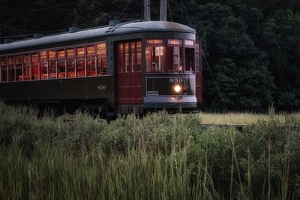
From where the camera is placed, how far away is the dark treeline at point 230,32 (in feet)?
107

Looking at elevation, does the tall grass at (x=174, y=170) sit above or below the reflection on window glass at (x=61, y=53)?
below

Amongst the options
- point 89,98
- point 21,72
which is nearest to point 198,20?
point 21,72

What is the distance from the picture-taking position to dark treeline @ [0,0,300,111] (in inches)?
1286

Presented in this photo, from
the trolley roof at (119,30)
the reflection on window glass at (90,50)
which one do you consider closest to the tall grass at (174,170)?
the trolley roof at (119,30)

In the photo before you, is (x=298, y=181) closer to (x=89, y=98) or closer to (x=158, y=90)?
(x=158, y=90)

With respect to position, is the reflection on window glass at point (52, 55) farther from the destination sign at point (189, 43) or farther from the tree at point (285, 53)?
the tree at point (285, 53)

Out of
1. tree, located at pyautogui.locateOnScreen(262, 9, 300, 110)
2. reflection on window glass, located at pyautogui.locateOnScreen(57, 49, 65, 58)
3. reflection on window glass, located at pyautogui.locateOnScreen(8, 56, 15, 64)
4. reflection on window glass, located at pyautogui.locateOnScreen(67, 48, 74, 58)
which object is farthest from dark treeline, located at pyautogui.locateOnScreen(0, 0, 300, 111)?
reflection on window glass, located at pyautogui.locateOnScreen(67, 48, 74, 58)

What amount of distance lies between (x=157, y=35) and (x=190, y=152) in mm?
9030

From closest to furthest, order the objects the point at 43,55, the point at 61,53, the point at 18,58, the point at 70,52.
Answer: the point at 70,52 < the point at 61,53 < the point at 43,55 < the point at 18,58

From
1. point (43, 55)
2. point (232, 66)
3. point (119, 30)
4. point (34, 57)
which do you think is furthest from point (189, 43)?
point (232, 66)

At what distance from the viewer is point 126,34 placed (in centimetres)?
1415

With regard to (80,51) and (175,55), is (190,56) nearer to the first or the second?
(175,55)

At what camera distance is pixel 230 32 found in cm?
Result: 3281

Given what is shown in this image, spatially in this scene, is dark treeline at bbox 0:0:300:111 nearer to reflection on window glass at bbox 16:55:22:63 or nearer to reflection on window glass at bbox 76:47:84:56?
reflection on window glass at bbox 16:55:22:63
